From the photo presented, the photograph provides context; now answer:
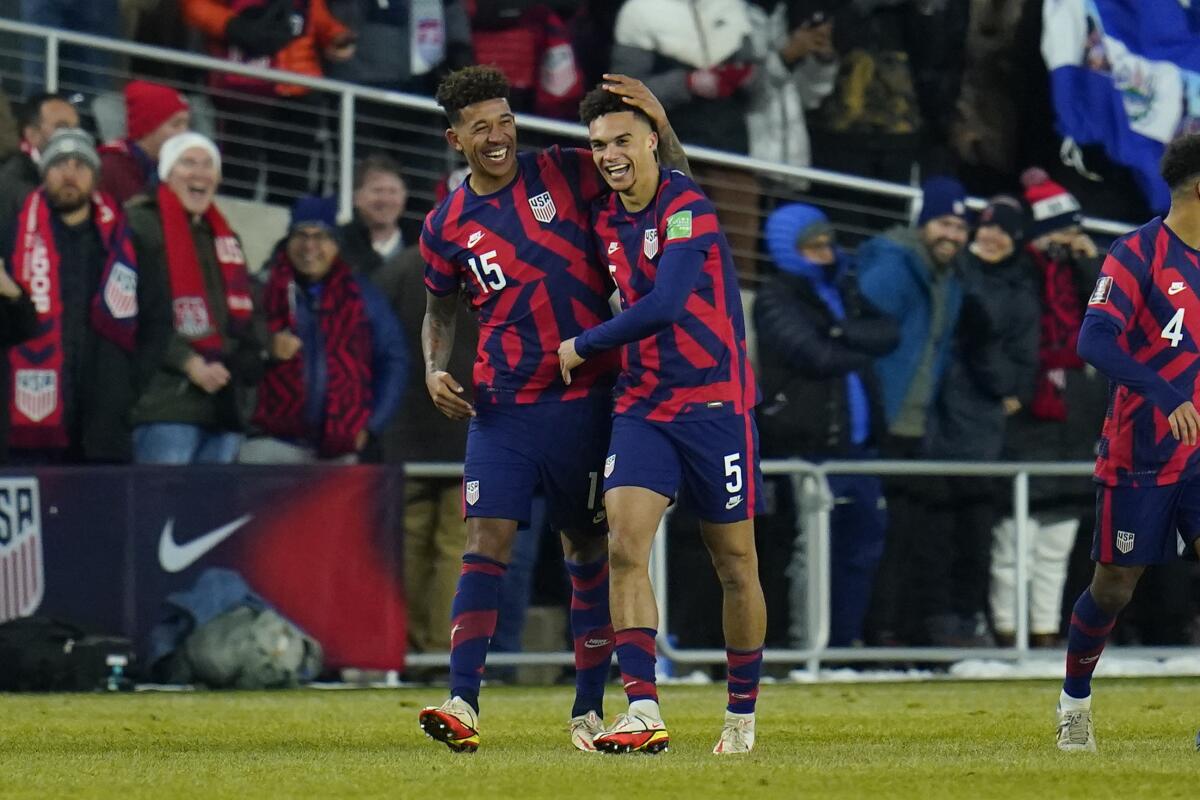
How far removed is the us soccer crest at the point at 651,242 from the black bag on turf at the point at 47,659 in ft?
16.4

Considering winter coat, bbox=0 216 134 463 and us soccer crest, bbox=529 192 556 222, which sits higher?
us soccer crest, bbox=529 192 556 222

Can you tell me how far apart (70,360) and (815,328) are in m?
3.98

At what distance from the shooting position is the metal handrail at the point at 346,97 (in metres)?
14.8

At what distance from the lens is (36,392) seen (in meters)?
12.8

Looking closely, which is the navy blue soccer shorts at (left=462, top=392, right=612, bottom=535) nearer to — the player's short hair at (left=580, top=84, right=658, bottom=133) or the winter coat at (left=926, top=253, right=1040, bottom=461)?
the player's short hair at (left=580, top=84, right=658, bottom=133)

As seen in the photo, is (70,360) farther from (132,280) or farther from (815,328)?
(815,328)

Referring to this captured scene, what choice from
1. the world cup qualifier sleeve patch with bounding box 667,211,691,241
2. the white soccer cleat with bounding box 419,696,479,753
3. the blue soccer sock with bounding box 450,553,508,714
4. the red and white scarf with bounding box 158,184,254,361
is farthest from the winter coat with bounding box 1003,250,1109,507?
the white soccer cleat with bounding box 419,696,479,753

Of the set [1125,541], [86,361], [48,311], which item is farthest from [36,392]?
[1125,541]

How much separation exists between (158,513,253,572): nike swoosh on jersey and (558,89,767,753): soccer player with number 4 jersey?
15.5 feet

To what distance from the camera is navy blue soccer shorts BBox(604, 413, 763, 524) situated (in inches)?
334

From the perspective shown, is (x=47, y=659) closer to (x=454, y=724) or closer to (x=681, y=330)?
(x=454, y=724)

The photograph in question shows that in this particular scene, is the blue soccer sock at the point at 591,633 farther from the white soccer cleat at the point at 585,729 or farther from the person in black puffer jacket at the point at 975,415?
the person in black puffer jacket at the point at 975,415

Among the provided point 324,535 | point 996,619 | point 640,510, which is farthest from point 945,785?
point 996,619

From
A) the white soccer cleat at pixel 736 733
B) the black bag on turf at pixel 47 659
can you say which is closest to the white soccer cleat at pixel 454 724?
the white soccer cleat at pixel 736 733
